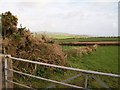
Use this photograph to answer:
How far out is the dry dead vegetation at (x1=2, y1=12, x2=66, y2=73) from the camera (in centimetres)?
918

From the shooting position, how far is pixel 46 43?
34.1 feet

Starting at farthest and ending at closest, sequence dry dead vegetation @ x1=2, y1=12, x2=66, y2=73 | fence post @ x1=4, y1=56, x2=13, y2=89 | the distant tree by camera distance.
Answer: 1. the distant tree
2. dry dead vegetation @ x1=2, y1=12, x2=66, y2=73
3. fence post @ x1=4, y1=56, x2=13, y2=89

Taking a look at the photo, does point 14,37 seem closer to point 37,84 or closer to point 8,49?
point 8,49

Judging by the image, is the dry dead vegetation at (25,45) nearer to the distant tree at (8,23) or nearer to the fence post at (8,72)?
the distant tree at (8,23)

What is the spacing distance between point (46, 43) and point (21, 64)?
2050 mm

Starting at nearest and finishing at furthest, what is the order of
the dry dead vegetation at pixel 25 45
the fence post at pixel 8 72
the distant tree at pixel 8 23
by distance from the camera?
the fence post at pixel 8 72, the dry dead vegetation at pixel 25 45, the distant tree at pixel 8 23

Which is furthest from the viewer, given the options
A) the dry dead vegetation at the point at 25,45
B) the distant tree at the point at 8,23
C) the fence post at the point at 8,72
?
the distant tree at the point at 8,23

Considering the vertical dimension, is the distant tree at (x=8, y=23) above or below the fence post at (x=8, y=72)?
above

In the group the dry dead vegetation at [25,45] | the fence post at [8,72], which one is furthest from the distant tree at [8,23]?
the fence post at [8,72]

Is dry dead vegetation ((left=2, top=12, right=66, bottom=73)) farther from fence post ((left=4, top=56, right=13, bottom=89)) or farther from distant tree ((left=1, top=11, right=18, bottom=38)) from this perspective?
fence post ((left=4, top=56, right=13, bottom=89))

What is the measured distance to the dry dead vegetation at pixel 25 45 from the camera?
9180mm

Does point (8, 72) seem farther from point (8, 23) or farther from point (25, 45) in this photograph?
point (8, 23)

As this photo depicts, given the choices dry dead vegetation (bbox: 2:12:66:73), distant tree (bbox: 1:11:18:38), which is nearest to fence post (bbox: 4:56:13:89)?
dry dead vegetation (bbox: 2:12:66:73)

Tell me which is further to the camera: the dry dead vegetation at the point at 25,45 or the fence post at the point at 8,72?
the dry dead vegetation at the point at 25,45
